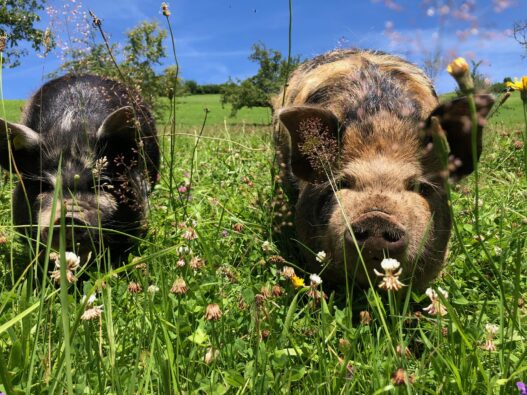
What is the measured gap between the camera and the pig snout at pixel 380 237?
9.27 ft

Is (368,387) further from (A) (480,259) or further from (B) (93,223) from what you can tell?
(B) (93,223)

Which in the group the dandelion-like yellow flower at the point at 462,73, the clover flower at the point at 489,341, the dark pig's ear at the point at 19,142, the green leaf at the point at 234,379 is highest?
the dandelion-like yellow flower at the point at 462,73

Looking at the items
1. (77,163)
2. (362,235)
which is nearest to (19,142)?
(77,163)

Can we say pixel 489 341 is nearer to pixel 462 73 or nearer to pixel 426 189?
pixel 462 73

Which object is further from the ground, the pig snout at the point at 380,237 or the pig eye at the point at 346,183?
the pig eye at the point at 346,183

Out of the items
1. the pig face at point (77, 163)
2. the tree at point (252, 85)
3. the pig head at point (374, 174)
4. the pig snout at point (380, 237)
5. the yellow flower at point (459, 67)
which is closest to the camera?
the yellow flower at point (459, 67)

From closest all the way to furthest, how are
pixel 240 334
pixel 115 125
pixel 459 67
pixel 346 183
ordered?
pixel 459 67, pixel 240 334, pixel 346 183, pixel 115 125

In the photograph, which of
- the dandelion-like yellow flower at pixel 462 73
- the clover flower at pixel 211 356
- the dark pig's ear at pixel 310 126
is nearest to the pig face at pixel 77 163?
the dark pig's ear at pixel 310 126

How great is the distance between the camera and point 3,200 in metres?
5.59

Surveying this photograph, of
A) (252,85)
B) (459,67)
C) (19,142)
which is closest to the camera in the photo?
(459,67)

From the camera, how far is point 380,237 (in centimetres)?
284

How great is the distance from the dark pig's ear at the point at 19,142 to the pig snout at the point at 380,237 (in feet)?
9.56

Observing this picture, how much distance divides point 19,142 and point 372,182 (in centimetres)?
290

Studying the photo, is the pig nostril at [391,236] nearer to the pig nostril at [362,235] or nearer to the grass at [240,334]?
the pig nostril at [362,235]
